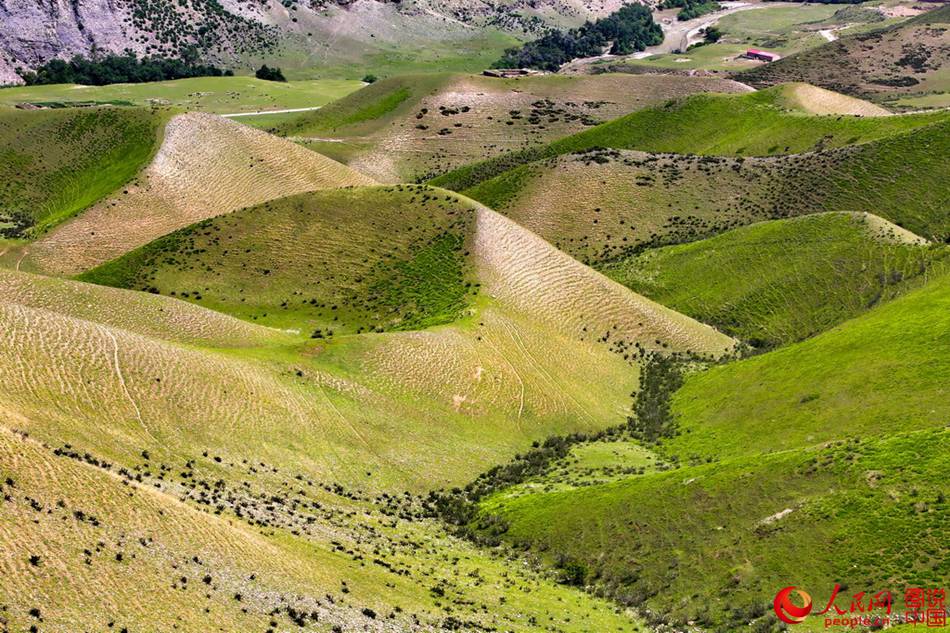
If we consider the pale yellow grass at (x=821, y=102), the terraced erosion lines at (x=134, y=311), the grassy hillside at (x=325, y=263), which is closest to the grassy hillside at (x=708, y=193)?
the grassy hillside at (x=325, y=263)

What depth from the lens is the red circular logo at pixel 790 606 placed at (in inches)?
1427

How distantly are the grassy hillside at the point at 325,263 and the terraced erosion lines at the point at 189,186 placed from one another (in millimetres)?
8937

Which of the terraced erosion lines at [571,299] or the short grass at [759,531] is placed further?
the terraced erosion lines at [571,299]

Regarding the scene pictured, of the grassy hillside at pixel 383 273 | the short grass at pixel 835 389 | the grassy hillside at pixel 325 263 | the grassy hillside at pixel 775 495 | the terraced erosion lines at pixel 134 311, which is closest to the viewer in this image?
the grassy hillside at pixel 775 495

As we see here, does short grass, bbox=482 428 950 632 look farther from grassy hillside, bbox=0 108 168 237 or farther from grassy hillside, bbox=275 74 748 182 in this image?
grassy hillside, bbox=275 74 748 182

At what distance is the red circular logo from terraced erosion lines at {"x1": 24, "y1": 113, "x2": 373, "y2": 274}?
7659 cm

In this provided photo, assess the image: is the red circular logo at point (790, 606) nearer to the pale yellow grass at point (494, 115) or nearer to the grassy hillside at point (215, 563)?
the grassy hillside at point (215, 563)

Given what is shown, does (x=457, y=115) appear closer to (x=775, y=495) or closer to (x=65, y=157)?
(x=65, y=157)

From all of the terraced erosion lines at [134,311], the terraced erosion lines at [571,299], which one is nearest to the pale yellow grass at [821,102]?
the terraced erosion lines at [571,299]

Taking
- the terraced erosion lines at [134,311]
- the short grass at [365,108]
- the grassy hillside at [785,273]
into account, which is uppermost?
the terraced erosion lines at [134,311]

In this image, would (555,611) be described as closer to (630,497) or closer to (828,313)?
(630,497)

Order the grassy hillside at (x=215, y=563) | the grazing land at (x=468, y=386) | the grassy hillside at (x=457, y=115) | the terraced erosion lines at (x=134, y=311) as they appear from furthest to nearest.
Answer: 1. the grassy hillside at (x=457, y=115)
2. the terraced erosion lines at (x=134, y=311)
3. the grazing land at (x=468, y=386)
4. the grassy hillside at (x=215, y=563)

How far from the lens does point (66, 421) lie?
43281 millimetres

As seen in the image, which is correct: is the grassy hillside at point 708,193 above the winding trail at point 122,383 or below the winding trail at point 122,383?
below
